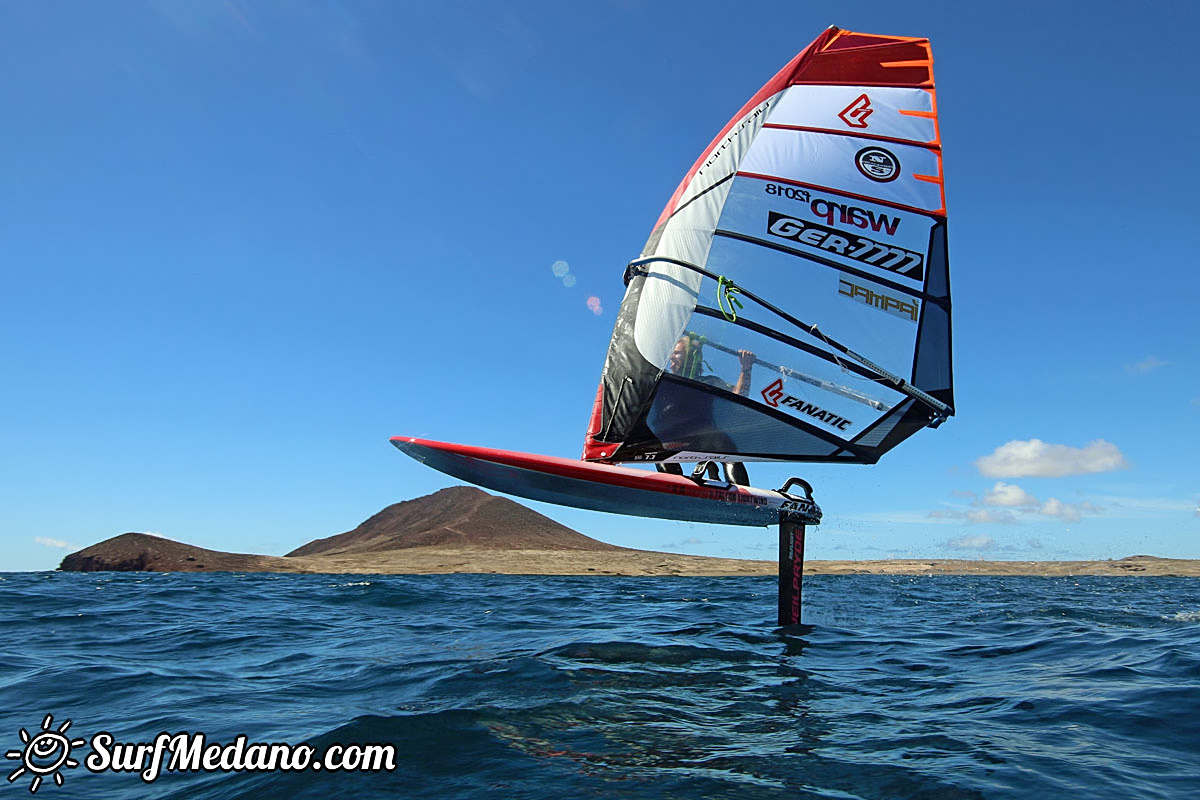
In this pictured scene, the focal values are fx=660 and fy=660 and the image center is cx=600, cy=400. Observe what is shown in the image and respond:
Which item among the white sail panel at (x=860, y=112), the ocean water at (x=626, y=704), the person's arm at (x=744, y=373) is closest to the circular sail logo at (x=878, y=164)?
A: the white sail panel at (x=860, y=112)

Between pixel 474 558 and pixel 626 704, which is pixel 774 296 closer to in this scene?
pixel 626 704

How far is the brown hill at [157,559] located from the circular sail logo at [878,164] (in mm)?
30506

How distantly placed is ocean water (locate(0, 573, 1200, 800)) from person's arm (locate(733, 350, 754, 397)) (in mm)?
3380

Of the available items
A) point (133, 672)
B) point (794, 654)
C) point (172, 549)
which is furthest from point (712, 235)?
point (172, 549)

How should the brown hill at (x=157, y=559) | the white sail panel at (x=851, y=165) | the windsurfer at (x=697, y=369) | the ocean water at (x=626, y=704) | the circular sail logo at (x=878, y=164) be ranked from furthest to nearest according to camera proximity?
the brown hill at (x=157, y=559)
the circular sail logo at (x=878, y=164)
the white sail panel at (x=851, y=165)
the windsurfer at (x=697, y=369)
the ocean water at (x=626, y=704)

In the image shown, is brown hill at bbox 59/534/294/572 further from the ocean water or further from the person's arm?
the person's arm

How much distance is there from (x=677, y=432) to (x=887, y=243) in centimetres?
406

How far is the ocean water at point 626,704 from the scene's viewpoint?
3.96m

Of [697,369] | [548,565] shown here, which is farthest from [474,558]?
[697,369]

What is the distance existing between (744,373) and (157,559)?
1344 inches

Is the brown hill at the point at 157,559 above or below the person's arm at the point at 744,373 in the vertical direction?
below

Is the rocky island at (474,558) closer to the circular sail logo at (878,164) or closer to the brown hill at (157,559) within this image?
the brown hill at (157,559)

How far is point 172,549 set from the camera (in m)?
33.3

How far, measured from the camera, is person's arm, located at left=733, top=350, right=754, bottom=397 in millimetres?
9133
